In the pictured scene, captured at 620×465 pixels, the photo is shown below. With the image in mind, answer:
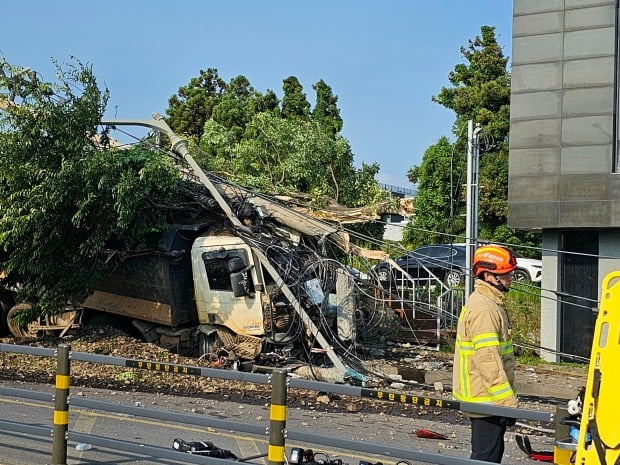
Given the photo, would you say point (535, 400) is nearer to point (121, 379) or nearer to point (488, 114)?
point (121, 379)

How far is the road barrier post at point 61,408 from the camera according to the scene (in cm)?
625

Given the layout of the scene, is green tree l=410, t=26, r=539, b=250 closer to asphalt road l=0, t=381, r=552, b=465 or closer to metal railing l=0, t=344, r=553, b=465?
asphalt road l=0, t=381, r=552, b=465

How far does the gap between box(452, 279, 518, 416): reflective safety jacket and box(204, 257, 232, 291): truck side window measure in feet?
32.6

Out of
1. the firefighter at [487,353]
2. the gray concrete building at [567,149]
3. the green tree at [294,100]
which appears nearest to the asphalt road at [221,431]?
the firefighter at [487,353]

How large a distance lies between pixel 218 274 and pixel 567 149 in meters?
8.54

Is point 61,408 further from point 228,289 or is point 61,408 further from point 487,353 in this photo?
point 228,289

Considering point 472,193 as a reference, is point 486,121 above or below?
above

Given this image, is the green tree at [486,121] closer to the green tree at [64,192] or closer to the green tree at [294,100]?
the green tree at [294,100]

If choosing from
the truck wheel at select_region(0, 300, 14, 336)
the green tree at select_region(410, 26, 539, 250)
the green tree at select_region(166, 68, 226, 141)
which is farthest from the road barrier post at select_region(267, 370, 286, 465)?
the green tree at select_region(166, 68, 226, 141)

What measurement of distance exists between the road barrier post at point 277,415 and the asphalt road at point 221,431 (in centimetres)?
80

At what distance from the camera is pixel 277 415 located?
5336 millimetres

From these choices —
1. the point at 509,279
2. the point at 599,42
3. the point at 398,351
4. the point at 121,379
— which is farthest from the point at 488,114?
the point at 509,279

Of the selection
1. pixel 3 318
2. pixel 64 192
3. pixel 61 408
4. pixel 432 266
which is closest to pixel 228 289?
pixel 64 192

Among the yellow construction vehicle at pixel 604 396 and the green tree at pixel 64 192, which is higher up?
the green tree at pixel 64 192
